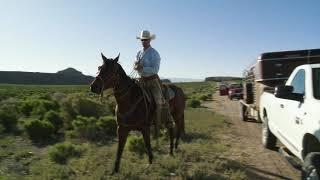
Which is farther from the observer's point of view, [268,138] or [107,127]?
[107,127]

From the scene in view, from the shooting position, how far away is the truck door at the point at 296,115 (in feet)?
23.9

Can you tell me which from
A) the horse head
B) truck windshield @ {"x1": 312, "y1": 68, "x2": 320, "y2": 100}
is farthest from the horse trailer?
truck windshield @ {"x1": 312, "y1": 68, "x2": 320, "y2": 100}

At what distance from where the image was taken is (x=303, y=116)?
707cm

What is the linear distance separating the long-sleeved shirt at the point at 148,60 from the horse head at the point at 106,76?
0.90 m

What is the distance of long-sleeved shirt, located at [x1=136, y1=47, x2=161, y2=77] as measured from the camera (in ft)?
33.2

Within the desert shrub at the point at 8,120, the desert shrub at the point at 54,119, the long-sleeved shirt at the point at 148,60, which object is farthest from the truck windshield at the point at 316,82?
the desert shrub at the point at 8,120

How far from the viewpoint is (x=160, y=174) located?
31.5 feet

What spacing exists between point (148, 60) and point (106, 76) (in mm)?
1323

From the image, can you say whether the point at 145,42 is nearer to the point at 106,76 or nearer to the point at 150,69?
the point at 150,69

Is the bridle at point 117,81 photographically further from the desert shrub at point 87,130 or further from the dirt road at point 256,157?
the desert shrub at point 87,130

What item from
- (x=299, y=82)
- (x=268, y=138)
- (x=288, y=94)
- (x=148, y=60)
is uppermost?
(x=148, y=60)

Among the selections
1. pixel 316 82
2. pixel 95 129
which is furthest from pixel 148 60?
pixel 95 129

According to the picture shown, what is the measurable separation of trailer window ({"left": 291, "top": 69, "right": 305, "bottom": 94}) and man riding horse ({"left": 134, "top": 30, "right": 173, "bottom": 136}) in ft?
10.1

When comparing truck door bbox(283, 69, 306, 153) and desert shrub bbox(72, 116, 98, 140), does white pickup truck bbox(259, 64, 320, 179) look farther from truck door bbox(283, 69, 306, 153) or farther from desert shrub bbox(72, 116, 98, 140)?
desert shrub bbox(72, 116, 98, 140)
